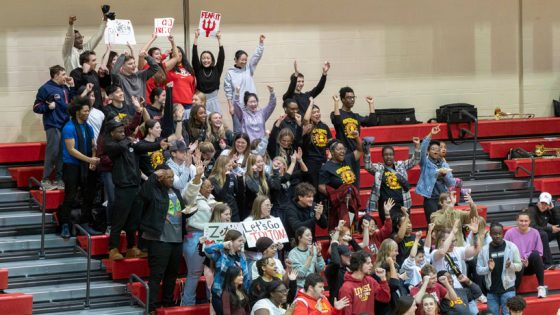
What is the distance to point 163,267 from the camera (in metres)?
13.6

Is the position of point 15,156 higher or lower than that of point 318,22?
lower

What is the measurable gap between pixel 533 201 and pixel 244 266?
6578 mm

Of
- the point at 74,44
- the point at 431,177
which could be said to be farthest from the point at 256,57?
the point at 431,177

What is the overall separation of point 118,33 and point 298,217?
11.9 feet

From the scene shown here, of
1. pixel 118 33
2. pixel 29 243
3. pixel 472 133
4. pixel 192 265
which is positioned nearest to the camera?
pixel 192 265

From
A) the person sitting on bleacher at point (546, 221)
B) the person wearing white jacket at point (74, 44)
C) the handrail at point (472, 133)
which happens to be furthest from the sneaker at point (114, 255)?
the handrail at point (472, 133)

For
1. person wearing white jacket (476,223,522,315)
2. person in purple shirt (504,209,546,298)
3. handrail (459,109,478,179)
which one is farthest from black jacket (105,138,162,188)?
handrail (459,109,478,179)

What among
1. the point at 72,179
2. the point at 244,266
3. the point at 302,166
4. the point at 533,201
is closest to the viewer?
the point at 244,266

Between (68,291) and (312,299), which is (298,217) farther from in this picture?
(68,291)

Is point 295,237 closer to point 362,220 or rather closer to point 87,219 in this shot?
point 362,220

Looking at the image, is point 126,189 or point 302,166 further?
point 302,166

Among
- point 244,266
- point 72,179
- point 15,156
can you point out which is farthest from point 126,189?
point 15,156

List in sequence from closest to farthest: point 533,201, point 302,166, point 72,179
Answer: point 72,179
point 302,166
point 533,201

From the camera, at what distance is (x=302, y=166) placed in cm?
1556
